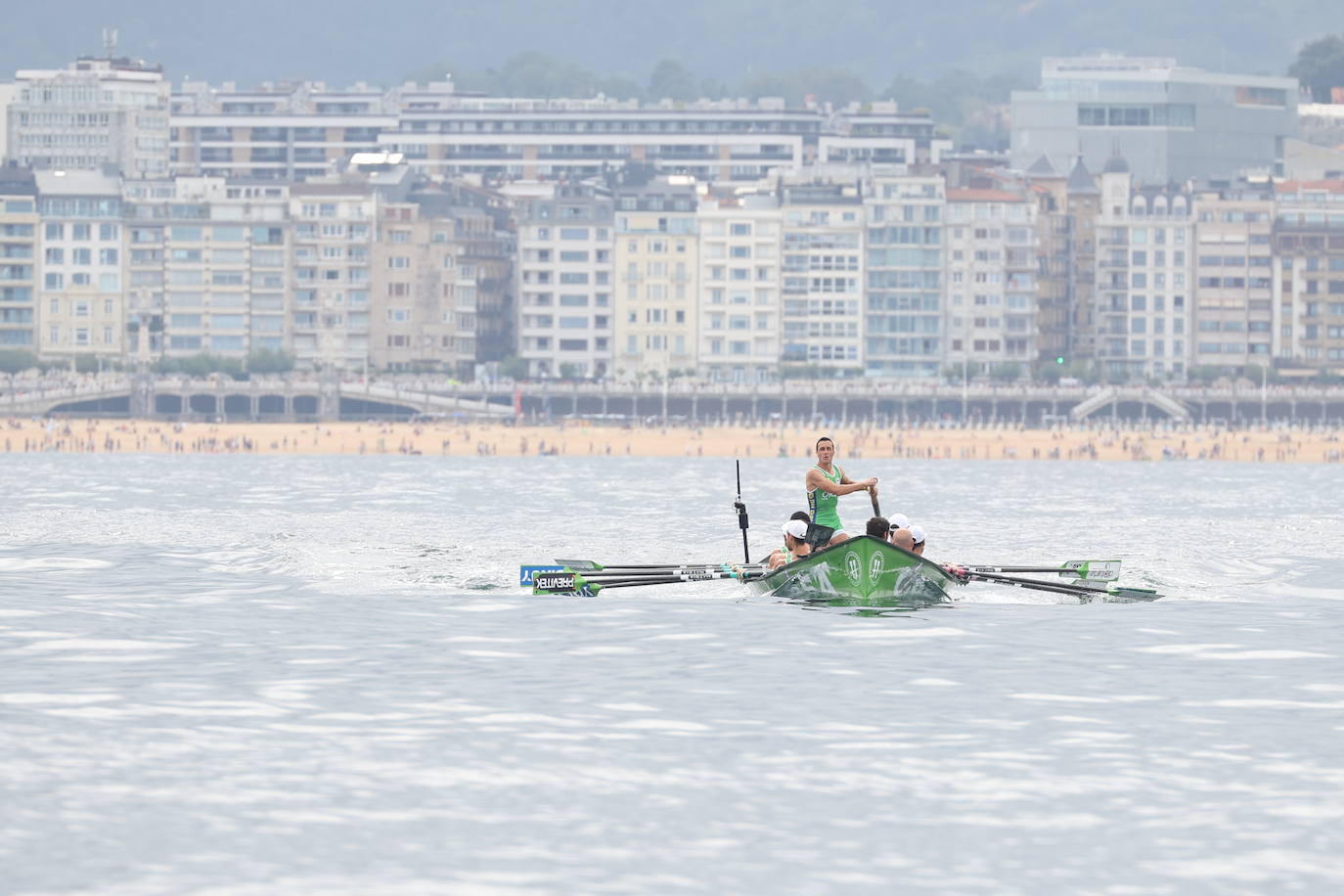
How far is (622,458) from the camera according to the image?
15725 centimetres

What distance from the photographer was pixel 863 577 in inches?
1821

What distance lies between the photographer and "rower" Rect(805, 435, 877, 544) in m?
45.8

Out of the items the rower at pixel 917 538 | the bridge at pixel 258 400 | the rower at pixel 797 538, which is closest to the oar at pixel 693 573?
the rower at pixel 797 538

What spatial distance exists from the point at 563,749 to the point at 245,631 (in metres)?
14.0

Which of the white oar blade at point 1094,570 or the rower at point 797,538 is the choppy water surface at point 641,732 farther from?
the rower at point 797,538

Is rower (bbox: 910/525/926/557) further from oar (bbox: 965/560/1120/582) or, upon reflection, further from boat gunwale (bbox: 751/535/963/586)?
oar (bbox: 965/560/1120/582)

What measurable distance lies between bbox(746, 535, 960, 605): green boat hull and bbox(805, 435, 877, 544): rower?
428 mm

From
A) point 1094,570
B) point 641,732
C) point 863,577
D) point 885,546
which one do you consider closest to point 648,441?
point 1094,570

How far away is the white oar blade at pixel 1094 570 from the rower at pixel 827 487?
4930 millimetres

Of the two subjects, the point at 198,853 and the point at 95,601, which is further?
the point at 95,601

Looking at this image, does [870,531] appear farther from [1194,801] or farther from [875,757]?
[1194,801]

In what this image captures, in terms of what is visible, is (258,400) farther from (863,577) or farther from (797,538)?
(863,577)

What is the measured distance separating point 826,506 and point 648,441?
418 feet

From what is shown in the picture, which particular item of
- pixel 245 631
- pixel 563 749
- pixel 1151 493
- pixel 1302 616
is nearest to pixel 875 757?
pixel 563 749
